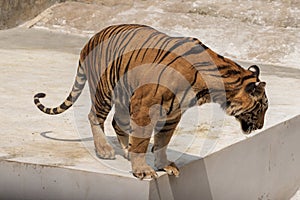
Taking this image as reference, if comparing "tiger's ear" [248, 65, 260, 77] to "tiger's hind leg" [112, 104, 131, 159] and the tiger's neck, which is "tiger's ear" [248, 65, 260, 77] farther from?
"tiger's hind leg" [112, 104, 131, 159]

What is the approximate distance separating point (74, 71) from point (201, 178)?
259 centimetres

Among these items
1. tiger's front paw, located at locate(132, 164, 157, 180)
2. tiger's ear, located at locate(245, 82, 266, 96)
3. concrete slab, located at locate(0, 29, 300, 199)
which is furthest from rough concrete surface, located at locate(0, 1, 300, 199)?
tiger's ear, located at locate(245, 82, 266, 96)

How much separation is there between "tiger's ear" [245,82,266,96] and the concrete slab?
0.53 metres

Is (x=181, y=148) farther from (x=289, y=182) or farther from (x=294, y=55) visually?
(x=294, y=55)

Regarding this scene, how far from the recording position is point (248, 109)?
3.22 metres

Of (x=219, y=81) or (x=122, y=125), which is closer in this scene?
(x=219, y=81)

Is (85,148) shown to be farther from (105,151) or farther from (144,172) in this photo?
(144,172)

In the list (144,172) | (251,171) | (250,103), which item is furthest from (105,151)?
(251,171)

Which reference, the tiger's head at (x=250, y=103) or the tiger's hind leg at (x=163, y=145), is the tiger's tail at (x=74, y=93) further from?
the tiger's head at (x=250, y=103)

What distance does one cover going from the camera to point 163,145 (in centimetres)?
335

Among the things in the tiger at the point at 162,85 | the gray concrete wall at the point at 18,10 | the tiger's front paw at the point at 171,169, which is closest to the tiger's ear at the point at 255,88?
the tiger at the point at 162,85

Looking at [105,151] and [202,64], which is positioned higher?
[202,64]

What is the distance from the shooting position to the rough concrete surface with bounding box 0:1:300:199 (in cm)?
384

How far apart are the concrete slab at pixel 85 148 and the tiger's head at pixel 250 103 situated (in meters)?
0.42
